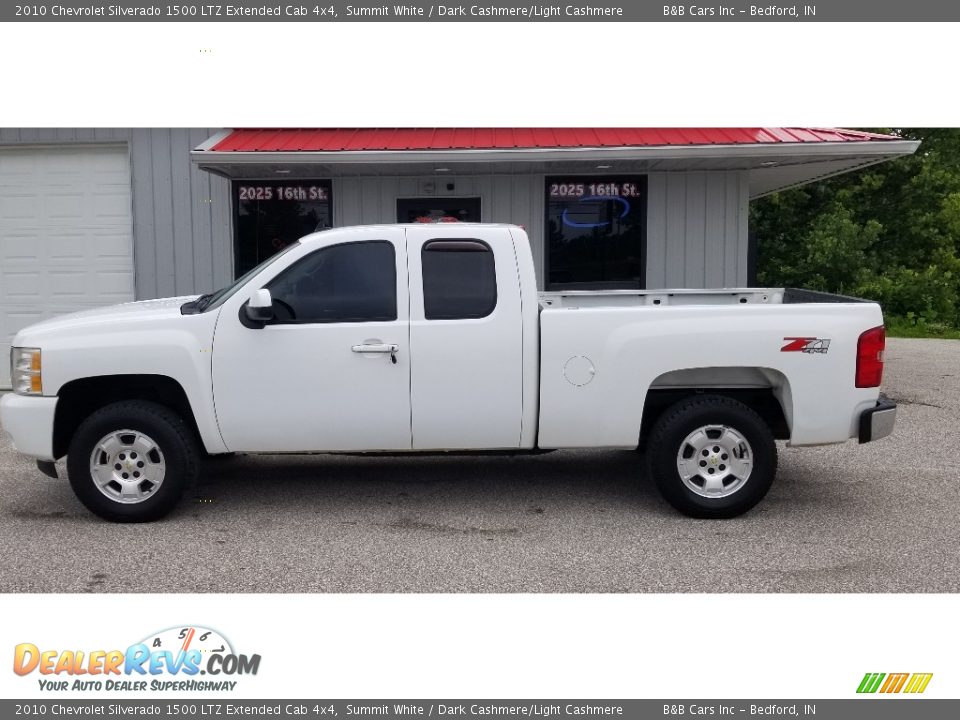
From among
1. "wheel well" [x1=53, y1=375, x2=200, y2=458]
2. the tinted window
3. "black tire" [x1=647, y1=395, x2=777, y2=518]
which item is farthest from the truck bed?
"wheel well" [x1=53, y1=375, x2=200, y2=458]

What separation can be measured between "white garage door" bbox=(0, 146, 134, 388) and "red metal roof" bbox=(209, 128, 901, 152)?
2200mm

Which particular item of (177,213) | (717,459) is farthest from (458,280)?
(177,213)

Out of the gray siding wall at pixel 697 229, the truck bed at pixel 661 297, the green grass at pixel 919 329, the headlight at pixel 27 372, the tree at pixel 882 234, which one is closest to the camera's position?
the headlight at pixel 27 372

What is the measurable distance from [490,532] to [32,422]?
3.16 meters

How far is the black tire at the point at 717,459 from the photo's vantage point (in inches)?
233

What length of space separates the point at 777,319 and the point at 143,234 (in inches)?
338

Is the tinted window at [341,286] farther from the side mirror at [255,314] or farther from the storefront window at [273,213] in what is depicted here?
the storefront window at [273,213]

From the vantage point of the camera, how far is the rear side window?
598 cm

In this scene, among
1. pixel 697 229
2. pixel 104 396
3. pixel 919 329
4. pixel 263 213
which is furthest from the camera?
pixel 919 329

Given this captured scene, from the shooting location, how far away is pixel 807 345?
231 inches

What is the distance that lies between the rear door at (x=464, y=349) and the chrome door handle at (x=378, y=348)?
13cm

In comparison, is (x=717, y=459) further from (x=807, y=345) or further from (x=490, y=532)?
(x=490, y=532)

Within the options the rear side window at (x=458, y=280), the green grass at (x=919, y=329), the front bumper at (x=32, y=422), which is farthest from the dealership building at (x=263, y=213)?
the green grass at (x=919, y=329)

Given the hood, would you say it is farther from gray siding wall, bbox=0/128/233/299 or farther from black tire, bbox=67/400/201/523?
gray siding wall, bbox=0/128/233/299
